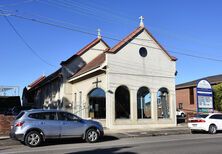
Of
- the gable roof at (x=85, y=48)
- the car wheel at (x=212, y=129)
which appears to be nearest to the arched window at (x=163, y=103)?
the car wheel at (x=212, y=129)

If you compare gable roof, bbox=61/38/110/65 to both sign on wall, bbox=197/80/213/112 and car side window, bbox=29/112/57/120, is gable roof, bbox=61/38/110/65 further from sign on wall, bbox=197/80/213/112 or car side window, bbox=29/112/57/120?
car side window, bbox=29/112/57/120

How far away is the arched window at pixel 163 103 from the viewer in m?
27.4

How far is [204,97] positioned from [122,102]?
319 inches

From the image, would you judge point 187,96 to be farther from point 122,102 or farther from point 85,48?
point 122,102

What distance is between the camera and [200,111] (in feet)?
96.7

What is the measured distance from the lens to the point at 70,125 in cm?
1656

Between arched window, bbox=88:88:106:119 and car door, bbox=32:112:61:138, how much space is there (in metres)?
9.45

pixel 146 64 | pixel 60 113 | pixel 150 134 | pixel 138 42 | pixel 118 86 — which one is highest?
pixel 138 42

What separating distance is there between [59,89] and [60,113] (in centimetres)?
1528

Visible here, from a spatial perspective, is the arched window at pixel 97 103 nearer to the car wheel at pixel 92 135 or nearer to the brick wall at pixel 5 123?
the brick wall at pixel 5 123

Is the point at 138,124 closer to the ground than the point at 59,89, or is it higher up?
closer to the ground

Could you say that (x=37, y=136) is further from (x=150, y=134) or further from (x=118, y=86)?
(x=118, y=86)

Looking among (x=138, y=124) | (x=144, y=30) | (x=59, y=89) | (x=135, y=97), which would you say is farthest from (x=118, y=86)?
(x=59, y=89)

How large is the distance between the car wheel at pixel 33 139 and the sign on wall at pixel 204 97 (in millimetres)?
16981
